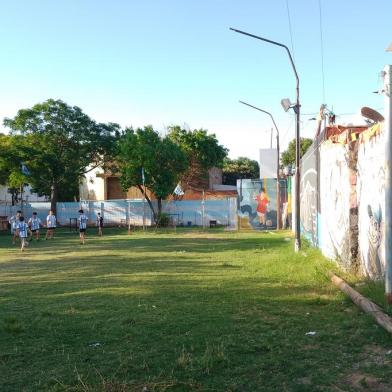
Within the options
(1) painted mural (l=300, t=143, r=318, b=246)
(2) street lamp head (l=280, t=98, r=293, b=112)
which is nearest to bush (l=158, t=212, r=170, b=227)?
(1) painted mural (l=300, t=143, r=318, b=246)

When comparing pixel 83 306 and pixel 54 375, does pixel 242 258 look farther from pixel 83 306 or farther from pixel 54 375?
pixel 54 375

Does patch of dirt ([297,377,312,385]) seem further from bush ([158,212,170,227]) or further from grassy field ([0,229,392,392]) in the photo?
bush ([158,212,170,227])

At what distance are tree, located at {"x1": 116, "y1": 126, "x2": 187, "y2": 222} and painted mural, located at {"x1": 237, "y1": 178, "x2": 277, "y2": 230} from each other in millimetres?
6666

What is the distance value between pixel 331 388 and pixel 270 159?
43.8 m

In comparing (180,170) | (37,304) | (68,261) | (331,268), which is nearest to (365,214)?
(331,268)

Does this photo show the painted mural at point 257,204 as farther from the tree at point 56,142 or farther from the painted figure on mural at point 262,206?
the tree at point 56,142

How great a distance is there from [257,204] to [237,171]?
1529 inches

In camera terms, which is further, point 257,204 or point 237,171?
point 237,171

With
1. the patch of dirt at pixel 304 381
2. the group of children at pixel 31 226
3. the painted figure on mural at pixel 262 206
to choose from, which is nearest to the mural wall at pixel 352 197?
the patch of dirt at pixel 304 381

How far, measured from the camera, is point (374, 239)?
9.52 metres

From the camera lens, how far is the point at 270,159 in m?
47.8

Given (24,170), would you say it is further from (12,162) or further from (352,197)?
(352,197)

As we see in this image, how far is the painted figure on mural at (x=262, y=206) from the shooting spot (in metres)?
34.2

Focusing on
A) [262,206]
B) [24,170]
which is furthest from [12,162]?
[262,206]
